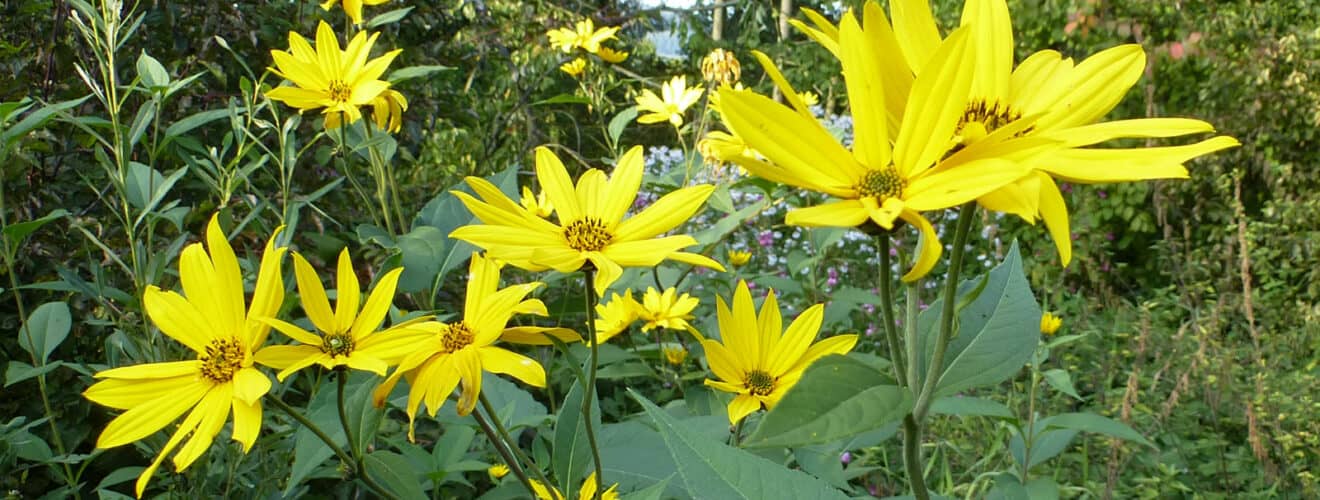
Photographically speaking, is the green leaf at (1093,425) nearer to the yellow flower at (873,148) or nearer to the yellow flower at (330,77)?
the yellow flower at (873,148)

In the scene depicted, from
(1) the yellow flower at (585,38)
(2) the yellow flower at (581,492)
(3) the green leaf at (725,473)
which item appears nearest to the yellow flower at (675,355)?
(2) the yellow flower at (581,492)

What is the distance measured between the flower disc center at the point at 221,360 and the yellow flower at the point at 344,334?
4 cm

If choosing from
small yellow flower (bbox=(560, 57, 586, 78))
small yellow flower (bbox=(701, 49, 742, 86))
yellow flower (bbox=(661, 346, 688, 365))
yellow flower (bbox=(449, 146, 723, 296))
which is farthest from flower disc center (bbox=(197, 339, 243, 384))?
small yellow flower (bbox=(560, 57, 586, 78))

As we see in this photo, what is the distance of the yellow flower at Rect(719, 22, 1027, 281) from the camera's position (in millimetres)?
483

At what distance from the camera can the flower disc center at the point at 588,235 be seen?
750mm

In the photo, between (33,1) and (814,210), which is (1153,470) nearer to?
(814,210)

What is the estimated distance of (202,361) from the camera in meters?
0.76

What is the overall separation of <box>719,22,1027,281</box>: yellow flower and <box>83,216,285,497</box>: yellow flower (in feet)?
1.40

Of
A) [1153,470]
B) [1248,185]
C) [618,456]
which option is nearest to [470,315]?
[618,456]

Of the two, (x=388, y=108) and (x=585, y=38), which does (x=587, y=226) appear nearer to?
(x=388, y=108)

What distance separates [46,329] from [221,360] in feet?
2.02

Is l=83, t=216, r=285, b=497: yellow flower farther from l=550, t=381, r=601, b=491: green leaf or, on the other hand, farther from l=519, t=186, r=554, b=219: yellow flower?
l=519, t=186, r=554, b=219: yellow flower

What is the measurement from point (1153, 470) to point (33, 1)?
8.99 ft

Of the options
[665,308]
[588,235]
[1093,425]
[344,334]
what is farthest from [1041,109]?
[665,308]
